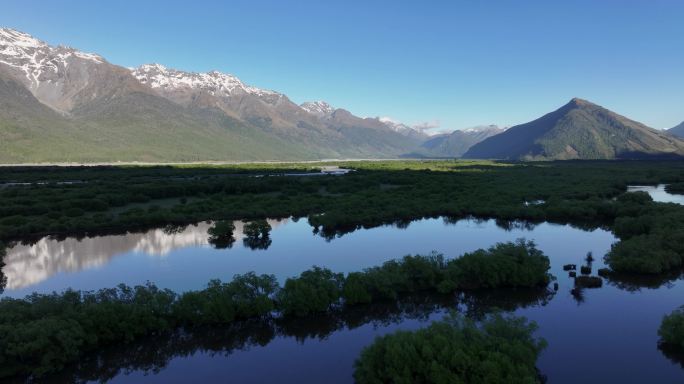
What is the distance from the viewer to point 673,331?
62.6 feet

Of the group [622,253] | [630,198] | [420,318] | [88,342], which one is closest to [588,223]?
[630,198]

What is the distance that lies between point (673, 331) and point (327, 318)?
1607 cm

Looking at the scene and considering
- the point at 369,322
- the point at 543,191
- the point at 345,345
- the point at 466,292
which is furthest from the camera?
the point at 543,191

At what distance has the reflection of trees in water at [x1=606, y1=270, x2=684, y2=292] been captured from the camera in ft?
87.5

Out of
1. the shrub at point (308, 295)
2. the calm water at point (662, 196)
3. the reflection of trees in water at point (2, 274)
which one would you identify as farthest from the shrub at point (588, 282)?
the calm water at point (662, 196)

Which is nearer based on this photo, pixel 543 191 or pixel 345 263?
pixel 345 263

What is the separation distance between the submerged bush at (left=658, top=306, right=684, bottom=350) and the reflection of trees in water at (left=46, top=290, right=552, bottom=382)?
5737 millimetres

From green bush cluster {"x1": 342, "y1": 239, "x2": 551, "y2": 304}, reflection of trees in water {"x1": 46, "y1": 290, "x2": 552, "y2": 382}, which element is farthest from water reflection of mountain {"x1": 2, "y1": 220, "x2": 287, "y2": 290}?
green bush cluster {"x1": 342, "y1": 239, "x2": 551, "y2": 304}

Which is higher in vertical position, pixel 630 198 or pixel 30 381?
pixel 630 198

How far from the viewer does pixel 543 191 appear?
74250 millimetres

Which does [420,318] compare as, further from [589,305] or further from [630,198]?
[630,198]

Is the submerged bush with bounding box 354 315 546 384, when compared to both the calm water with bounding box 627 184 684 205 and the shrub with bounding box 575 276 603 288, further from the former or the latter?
the calm water with bounding box 627 184 684 205

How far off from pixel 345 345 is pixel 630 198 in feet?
180

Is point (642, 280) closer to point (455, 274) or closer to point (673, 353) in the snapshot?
point (673, 353)
